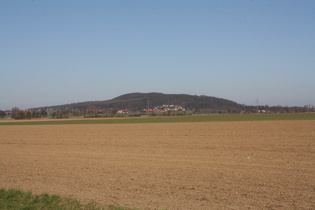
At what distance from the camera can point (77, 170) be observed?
53.5ft

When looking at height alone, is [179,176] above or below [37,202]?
above

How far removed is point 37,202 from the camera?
1077 centimetres

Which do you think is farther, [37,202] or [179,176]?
[179,176]

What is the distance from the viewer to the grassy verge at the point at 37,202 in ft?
32.9

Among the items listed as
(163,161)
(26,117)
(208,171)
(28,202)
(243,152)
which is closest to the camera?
(28,202)

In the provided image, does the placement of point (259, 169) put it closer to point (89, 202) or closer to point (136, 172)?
point (136, 172)

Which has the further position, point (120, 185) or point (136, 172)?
point (136, 172)

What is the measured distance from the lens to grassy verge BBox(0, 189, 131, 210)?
395 inches

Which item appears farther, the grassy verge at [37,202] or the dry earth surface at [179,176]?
the dry earth surface at [179,176]

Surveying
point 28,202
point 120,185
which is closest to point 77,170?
point 120,185

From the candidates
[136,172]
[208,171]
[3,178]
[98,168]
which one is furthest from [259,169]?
[3,178]

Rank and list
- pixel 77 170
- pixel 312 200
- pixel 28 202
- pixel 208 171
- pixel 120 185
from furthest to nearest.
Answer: pixel 77 170 → pixel 208 171 → pixel 120 185 → pixel 28 202 → pixel 312 200

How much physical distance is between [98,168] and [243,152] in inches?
360

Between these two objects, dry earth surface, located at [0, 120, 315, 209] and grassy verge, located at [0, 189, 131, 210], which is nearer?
grassy verge, located at [0, 189, 131, 210]
